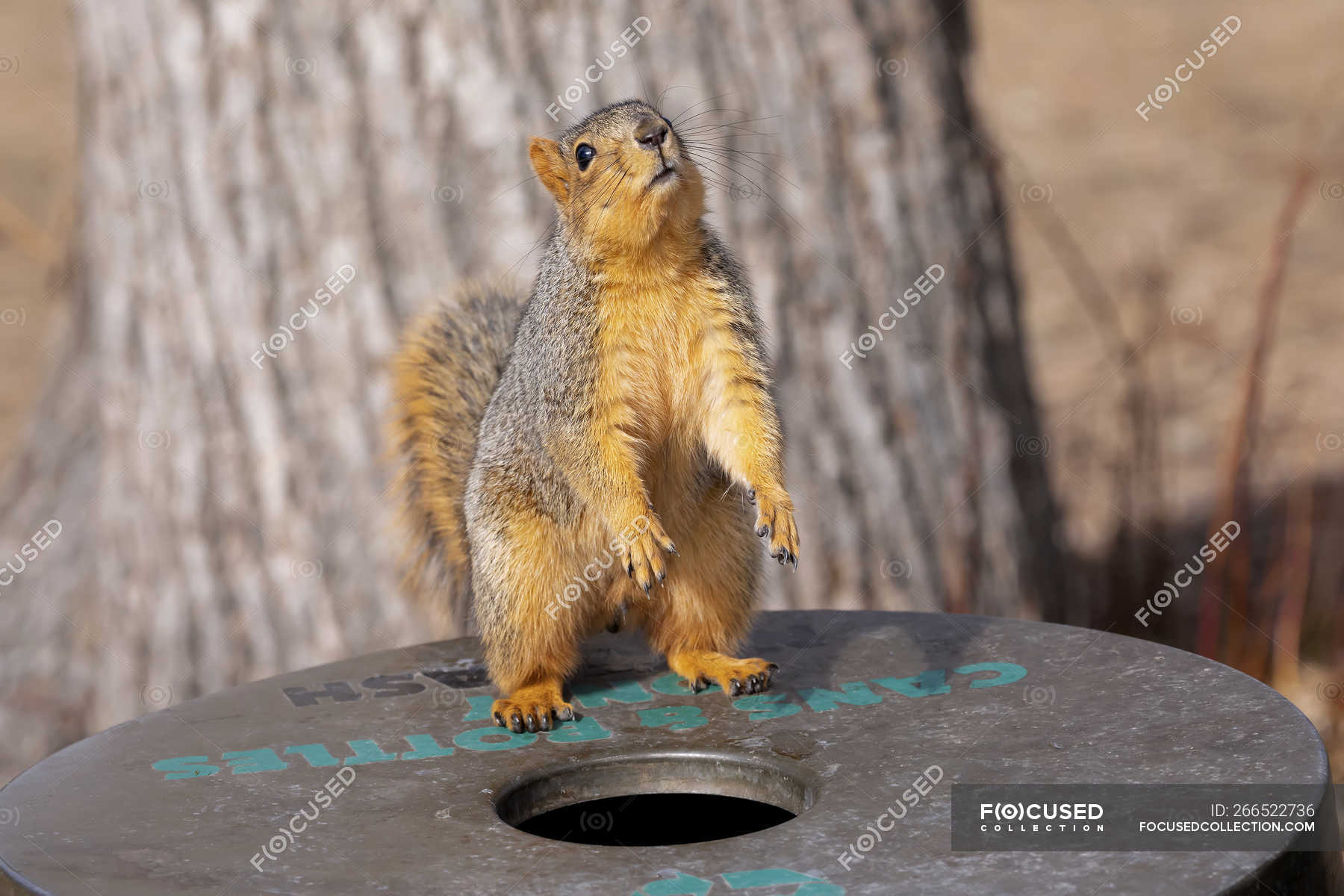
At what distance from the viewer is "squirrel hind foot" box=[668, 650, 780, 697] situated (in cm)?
267

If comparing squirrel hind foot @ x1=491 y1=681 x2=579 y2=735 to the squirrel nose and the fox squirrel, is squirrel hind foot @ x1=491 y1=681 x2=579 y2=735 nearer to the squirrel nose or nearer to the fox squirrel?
the fox squirrel

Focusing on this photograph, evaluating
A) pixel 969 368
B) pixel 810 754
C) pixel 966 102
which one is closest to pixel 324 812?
pixel 810 754

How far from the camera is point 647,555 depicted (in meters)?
2.58

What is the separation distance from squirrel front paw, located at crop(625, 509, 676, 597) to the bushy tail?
773mm

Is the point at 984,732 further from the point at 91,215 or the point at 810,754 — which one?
the point at 91,215

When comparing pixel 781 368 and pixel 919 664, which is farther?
pixel 781 368

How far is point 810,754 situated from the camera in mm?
2318

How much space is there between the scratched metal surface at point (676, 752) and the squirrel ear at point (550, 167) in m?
0.96

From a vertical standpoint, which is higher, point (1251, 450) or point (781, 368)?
point (781, 368)

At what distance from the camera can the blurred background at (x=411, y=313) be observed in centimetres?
410

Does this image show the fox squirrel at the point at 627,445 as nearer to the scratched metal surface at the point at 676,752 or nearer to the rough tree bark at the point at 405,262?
the scratched metal surface at the point at 676,752

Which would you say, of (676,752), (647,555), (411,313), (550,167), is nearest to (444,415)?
(550,167)

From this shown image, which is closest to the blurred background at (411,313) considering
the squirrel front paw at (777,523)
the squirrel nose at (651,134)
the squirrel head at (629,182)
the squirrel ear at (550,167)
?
the squirrel ear at (550,167)

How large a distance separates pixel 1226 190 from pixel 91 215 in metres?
→ 8.20
